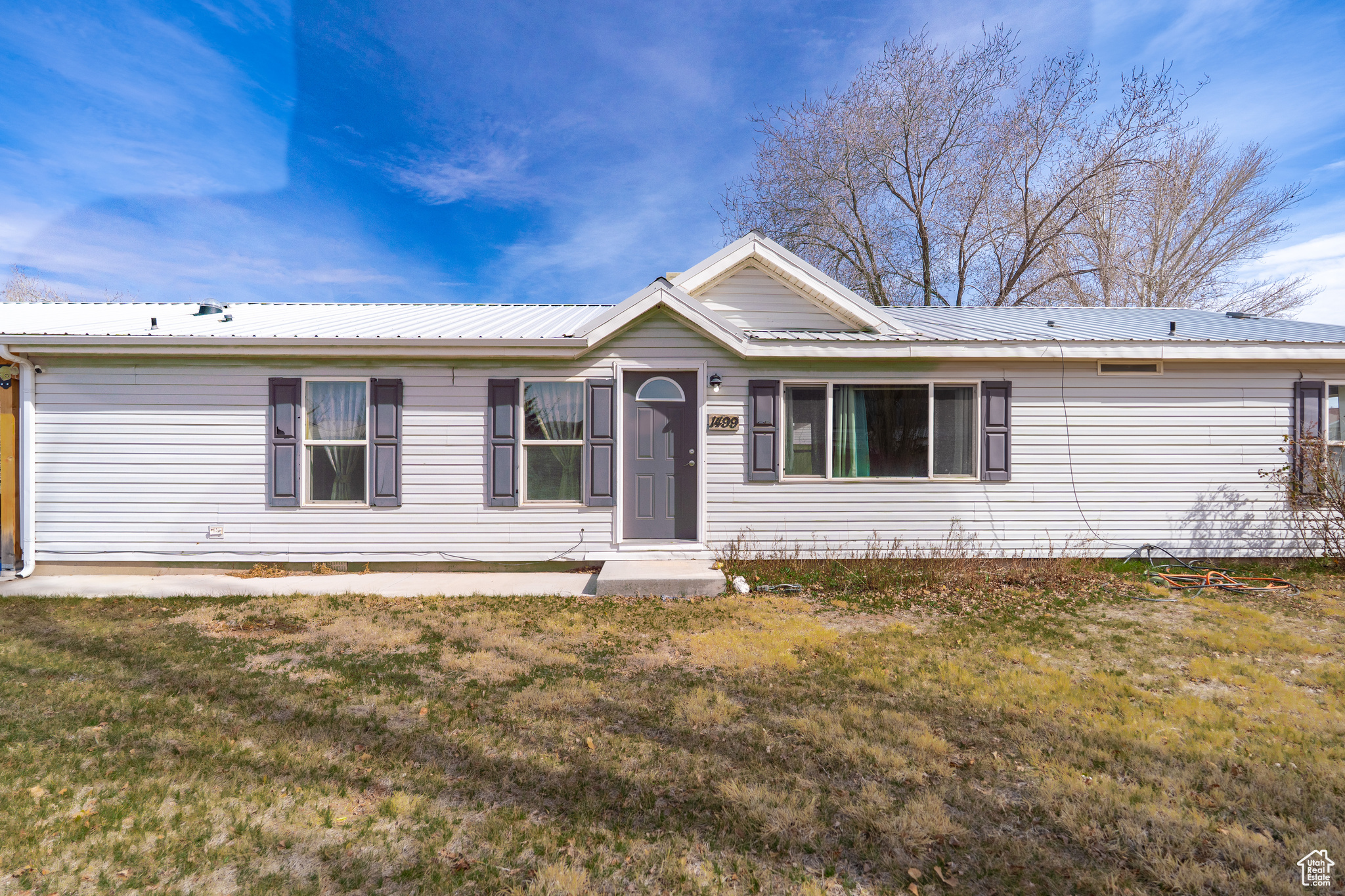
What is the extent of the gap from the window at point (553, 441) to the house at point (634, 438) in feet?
0.09

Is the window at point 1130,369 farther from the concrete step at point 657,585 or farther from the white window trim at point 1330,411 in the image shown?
the concrete step at point 657,585

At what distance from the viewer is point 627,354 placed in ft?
24.0

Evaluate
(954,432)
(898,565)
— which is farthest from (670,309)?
(898,565)

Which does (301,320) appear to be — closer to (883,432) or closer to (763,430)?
(763,430)

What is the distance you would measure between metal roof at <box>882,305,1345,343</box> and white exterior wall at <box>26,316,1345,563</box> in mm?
441

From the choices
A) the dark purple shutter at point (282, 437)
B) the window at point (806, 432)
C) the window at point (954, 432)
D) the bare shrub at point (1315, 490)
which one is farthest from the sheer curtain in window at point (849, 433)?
the dark purple shutter at point (282, 437)

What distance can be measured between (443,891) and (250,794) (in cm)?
125

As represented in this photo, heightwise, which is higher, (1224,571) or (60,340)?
(60,340)

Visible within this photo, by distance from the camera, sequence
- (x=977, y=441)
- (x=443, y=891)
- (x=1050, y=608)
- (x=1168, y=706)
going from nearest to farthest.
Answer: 1. (x=443, y=891)
2. (x=1168, y=706)
3. (x=1050, y=608)
4. (x=977, y=441)

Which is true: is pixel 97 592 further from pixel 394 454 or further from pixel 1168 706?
pixel 1168 706

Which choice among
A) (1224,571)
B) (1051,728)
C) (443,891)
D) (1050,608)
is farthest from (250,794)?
(1224,571)

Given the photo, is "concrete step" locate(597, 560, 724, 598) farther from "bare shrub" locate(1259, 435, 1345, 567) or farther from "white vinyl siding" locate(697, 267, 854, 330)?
"bare shrub" locate(1259, 435, 1345, 567)

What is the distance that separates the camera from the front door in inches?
293

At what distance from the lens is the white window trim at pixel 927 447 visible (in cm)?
750
